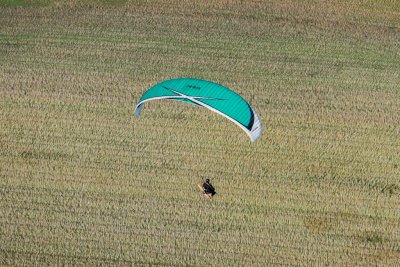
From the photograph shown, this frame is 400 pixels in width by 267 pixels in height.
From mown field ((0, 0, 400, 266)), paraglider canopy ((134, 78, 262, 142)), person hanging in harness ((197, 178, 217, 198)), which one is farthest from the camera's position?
person hanging in harness ((197, 178, 217, 198))

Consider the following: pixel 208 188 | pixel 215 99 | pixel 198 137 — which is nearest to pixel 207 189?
pixel 208 188

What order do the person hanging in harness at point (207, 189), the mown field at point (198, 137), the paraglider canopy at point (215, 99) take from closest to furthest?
the paraglider canopy at point (215, 99) < the mown field at point (198, 137) < the person hanging in harness at point (207, 189)

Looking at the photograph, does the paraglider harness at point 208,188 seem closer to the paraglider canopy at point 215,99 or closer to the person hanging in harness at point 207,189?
the person hanging in harness at point 207,189

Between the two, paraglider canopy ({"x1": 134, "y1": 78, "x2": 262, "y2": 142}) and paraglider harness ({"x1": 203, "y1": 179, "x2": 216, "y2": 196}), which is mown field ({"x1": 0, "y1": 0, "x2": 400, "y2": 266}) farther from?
paraglider canopy ({"x1": 134, "y1": 78, "x2": 262, "y2": 142})

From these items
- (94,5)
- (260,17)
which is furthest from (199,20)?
(94,5)

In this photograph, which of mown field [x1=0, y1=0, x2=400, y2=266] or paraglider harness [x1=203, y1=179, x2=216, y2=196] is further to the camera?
paraglider harness [x1=203, y1=179, x2=216, y2=196]

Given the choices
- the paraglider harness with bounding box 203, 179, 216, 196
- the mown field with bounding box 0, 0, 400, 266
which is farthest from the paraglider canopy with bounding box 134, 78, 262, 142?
the mown field with bounding box 0, 0, 400, 266

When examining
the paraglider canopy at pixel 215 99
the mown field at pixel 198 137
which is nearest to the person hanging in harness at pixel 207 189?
the mown field at pixel 198 137
